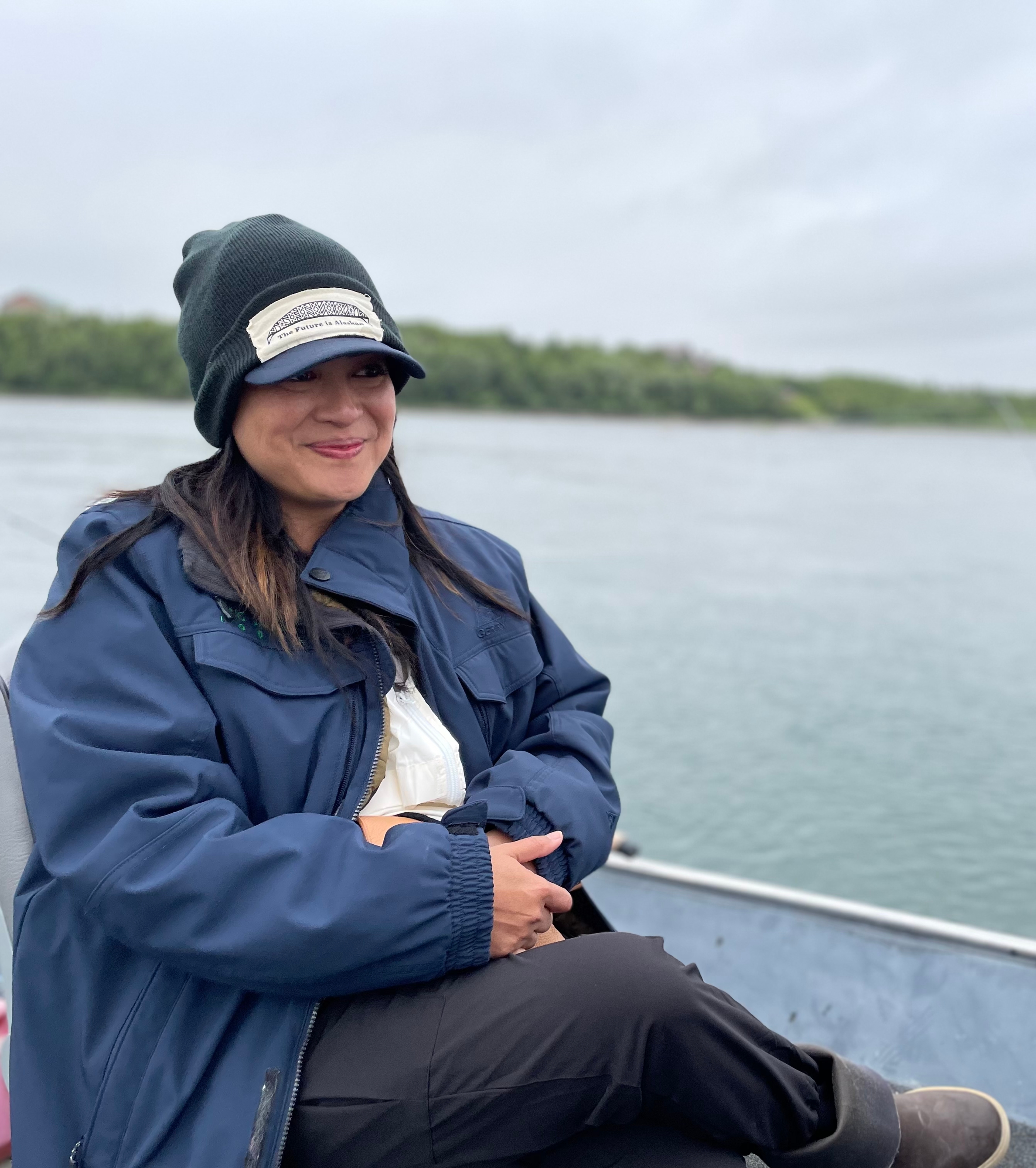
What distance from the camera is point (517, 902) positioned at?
137 cm

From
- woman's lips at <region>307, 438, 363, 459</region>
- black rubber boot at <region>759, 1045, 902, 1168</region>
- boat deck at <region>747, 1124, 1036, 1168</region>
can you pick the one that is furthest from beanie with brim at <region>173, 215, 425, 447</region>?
boat deck at <region>747, 1124, 1036, 1168</region>

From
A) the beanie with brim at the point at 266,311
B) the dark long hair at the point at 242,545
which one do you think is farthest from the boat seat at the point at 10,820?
the beanie with brim at the point at 266,311

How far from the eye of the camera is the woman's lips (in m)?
1.55

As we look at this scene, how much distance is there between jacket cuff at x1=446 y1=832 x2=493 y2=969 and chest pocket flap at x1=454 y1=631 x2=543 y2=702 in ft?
1.13

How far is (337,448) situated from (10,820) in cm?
65

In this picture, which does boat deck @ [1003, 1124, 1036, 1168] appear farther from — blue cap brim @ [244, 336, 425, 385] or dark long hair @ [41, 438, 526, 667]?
blue cap brim @ [244, 336, 425, 385]

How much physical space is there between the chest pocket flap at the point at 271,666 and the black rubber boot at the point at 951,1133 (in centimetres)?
108

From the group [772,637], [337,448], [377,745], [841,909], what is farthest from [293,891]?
A: [772,637]

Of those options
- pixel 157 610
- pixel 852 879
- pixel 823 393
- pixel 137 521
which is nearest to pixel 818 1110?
pixel 157 610

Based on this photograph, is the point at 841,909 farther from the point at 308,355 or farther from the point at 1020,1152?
the point at 308,355

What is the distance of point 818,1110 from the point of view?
1421mm

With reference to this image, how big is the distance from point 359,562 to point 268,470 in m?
0.18

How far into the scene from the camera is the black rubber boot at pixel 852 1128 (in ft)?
4.58

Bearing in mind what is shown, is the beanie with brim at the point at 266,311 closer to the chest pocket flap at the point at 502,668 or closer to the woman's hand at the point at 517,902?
the chest pocket flap at the point at 502,668
